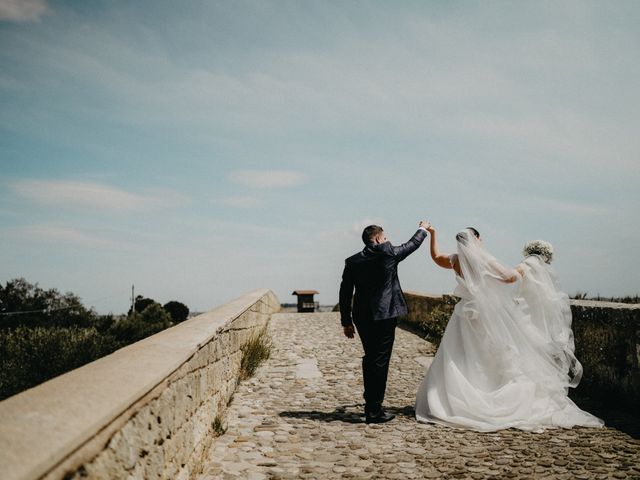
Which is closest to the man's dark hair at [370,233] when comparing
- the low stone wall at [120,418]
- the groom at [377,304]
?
the groom at [377,304]

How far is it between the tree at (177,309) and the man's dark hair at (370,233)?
56.0 meters

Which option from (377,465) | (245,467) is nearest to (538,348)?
(377,465)

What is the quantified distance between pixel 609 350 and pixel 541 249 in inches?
57.3

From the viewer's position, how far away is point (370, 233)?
219 inches

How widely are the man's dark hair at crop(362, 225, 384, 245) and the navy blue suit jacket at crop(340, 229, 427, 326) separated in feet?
0.32

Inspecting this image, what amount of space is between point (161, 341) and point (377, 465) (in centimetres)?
206

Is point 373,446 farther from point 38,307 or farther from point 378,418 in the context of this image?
point 38,307

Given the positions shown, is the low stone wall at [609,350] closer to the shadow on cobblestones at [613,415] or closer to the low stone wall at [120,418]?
the shadow on cobblestones at [613,415]

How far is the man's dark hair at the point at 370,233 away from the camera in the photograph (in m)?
5.54

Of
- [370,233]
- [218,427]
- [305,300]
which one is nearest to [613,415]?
[370,233]

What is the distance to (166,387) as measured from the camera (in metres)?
2.83

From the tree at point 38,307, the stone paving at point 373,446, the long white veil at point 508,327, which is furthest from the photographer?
the tree at point 38,307

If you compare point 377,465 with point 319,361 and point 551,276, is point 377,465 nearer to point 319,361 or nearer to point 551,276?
point 551,276

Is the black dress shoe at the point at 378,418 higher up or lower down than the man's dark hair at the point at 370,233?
lower down
